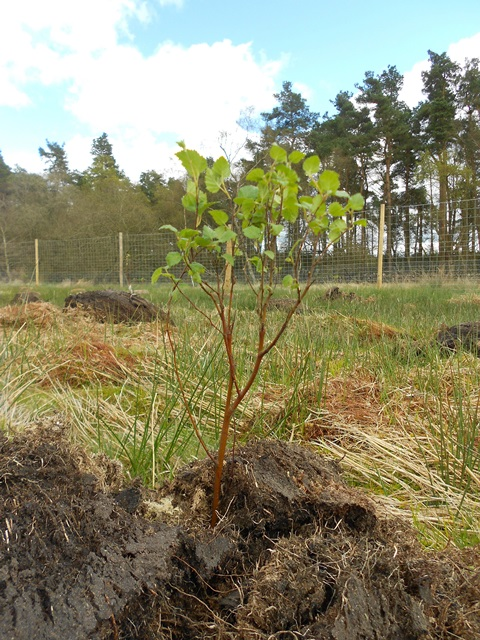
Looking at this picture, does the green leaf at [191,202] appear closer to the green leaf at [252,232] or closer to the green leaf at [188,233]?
the green leaf at [188,233]

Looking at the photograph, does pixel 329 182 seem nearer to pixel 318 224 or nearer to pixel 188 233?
pixel 318 224

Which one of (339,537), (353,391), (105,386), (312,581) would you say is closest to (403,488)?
(353,391)

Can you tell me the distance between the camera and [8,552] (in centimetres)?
83

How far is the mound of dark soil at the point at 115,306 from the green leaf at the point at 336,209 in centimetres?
405

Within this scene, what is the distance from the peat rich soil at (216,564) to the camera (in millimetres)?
793

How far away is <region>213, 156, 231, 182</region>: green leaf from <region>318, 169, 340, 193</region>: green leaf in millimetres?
177

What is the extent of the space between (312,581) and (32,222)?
30.6 meters

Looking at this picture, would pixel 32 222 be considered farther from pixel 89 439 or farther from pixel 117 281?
pixel 89 439

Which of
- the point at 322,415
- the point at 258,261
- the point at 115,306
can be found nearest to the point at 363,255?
the point at 115,306

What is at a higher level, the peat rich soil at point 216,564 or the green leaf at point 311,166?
the green leaf at point 311,166

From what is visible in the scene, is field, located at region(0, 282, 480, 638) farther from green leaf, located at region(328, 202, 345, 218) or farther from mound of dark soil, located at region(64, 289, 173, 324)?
mound of dark soil, located at region(64, 289, 173, 324)

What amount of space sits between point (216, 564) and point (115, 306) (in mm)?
4477

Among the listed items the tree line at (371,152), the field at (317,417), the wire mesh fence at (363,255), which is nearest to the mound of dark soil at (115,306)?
the field at (317,417)

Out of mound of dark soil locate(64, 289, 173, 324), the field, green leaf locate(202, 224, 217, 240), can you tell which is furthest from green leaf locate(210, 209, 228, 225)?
mound of dark soil locate(64, 289, 173, 324)
